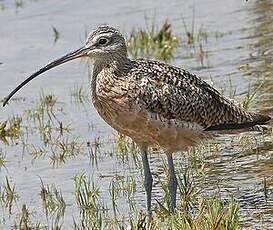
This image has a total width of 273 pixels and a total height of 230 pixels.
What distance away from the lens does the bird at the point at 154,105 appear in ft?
29.3

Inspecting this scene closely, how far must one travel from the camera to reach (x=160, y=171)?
10031mm

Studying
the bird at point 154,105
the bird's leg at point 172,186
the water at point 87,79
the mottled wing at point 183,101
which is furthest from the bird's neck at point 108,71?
the water at point 87,79

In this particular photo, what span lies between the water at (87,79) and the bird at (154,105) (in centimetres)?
49

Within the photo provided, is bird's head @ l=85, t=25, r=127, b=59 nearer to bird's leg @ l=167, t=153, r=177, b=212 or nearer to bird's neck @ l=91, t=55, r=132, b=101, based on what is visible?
bird's neck @ l=91, t=55, r=132, b=101

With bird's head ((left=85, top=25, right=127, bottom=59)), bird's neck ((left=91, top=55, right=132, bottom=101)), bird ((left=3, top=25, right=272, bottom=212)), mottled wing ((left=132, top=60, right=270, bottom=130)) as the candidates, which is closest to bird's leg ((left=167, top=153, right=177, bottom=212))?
bird ((left=3, top=25, right=272, bottom=212))

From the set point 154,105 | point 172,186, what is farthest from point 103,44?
point 172,186

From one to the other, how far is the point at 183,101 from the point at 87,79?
4.64 metres

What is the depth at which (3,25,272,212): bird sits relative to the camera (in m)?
8.95

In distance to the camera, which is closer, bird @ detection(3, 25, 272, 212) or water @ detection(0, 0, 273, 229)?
bird @ detection(3, 25, 272, 212)

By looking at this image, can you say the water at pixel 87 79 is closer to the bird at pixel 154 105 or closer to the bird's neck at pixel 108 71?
the bird at pixel 154 105

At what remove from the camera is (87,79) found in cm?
1370

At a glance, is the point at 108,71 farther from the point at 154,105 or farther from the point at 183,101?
the point at 183,101

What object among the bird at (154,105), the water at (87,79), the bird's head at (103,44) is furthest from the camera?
the water at (87,79)

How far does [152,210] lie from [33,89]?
4881mm
